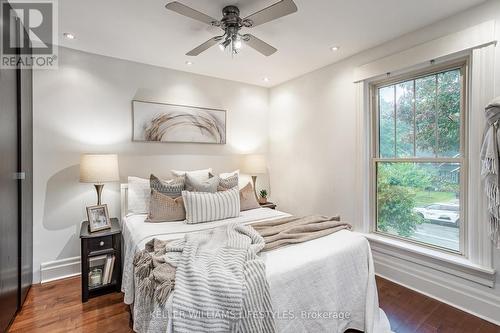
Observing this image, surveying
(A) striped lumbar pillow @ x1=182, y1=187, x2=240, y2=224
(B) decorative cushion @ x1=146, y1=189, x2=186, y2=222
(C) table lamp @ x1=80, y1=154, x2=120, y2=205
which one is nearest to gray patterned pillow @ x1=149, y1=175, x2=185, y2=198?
(B) decorative cushion @ x1=146, y1=189, x2=186, y2=222

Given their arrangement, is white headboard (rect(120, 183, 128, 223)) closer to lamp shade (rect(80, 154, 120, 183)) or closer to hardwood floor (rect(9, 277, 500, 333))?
lamp shade (rect(80, 154, 120, 183))

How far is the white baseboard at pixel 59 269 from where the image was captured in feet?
8.72

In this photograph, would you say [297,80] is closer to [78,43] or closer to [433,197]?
[433,197]

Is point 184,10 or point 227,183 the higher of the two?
point 184,10

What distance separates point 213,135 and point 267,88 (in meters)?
1.35

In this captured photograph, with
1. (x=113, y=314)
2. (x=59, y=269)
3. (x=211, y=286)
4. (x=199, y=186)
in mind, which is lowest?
(x=113, y=314)

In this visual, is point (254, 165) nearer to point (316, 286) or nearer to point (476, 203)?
point (316, 286)

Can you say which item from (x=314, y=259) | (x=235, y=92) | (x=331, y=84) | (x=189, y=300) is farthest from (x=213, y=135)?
(x=189, y=300)

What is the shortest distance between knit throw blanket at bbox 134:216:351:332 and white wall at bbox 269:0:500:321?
178 cm

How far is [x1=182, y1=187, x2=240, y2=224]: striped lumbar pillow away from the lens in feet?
8.08

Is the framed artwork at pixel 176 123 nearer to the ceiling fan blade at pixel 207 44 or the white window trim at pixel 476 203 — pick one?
the ceiling fan blade at pixel 207 44

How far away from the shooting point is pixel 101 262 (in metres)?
2.53

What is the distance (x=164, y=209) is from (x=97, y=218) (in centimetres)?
70

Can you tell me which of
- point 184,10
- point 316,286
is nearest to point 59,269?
point 316,286
